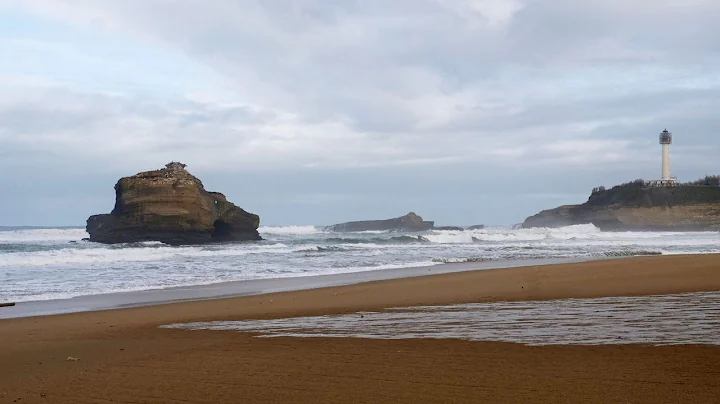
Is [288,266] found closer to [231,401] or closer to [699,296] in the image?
[699,296]

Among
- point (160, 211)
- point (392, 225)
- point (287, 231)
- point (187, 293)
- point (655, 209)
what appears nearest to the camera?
point (187, 293)

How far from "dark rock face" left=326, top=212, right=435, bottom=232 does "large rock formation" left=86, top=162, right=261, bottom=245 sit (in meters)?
55.7

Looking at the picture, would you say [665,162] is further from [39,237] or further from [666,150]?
[39,237]

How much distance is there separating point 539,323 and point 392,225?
97.4 meters

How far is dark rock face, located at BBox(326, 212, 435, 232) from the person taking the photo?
101875mm

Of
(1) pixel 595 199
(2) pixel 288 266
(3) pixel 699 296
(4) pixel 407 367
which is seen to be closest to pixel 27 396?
(4) pixel 407 367

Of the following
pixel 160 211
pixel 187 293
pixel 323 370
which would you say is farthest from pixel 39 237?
pixel 323 370

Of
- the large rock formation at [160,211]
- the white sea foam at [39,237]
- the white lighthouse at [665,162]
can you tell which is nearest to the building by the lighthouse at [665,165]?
the white lighthouse at [665,162]

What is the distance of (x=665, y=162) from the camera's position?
298ft

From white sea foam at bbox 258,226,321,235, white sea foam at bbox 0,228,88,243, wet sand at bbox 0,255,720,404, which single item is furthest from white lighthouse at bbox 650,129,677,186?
wet sand at bbox 0,255,720,404

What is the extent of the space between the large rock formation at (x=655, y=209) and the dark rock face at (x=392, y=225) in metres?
23.8

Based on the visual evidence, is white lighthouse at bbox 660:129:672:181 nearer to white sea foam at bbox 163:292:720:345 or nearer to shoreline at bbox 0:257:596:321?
shoreline at bbox 0:257:596:321

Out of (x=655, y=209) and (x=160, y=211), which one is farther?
(x=655, y=209)

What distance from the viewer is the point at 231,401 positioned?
497 cm
